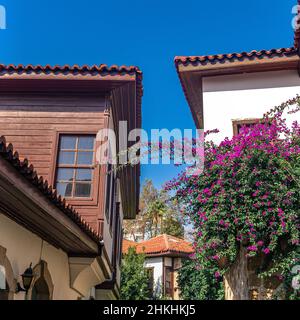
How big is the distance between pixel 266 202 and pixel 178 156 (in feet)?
6.37

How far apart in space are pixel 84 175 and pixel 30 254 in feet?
9.23

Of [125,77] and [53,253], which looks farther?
[125,77]

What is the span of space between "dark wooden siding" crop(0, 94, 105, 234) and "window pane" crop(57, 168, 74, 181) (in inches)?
6.6

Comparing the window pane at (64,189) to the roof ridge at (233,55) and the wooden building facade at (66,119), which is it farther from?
the roof ridge at (233,55)

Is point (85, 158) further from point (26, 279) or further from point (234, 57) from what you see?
point (234, 57)

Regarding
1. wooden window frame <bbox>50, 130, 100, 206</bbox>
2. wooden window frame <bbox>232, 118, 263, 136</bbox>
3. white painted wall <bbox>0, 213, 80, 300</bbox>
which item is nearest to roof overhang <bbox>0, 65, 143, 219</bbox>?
wooden window frame <bbox>50, 130, 100, 206</bbox>

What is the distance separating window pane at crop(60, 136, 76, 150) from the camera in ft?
29.3

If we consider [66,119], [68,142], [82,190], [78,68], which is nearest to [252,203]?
[82,190]

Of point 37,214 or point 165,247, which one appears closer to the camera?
point 37,214

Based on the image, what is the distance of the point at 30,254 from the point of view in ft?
19.4

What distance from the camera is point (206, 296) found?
914 cm

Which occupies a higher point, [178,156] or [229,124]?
[229,124]

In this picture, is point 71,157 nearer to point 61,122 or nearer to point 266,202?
point 61,122
